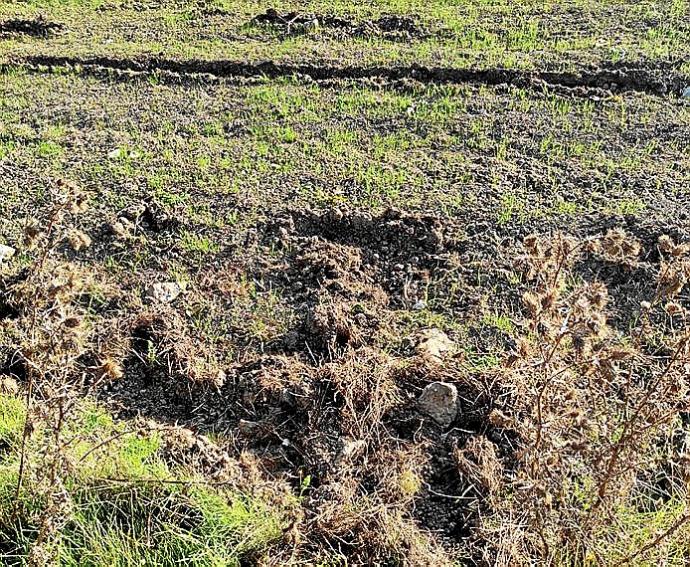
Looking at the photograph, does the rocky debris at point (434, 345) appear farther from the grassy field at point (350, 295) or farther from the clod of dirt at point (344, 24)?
the clod of dirt at point (344, 24)

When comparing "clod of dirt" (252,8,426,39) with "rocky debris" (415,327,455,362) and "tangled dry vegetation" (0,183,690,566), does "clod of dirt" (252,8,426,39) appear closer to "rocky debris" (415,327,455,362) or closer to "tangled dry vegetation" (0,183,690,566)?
"tangled dry vegetation" (0,183,690,566)

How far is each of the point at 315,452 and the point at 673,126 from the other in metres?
4.12

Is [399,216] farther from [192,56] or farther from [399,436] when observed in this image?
[192,56]

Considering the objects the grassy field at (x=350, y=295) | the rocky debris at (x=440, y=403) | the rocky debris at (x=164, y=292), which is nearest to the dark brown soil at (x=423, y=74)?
the grassy field at (x=350, y=295)

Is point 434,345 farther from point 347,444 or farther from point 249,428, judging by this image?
point 249,428

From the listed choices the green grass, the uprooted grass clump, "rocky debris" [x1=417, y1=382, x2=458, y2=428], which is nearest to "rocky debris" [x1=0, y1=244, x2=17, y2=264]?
"rocky debris" [x1=417, y1=382, x2=458, y2=428]

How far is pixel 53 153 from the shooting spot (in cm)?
555

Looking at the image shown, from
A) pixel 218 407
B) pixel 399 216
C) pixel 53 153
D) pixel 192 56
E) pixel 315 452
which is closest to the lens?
pixel 315 452

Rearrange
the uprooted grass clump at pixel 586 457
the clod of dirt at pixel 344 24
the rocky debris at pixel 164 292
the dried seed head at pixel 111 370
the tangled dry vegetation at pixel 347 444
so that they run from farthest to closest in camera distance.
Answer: the clod of dirt at pixel 344 24
the rocky debris at pixel 164 292
the dried seed head at pixel 111 370
the tangled dry vegetation at pixel 347 444
the uprooted grass clump at pixel 586 457

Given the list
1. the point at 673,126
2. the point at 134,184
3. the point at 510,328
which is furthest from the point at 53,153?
the point at 673,126

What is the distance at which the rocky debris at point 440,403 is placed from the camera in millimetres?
3393

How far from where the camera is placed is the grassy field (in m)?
2.60

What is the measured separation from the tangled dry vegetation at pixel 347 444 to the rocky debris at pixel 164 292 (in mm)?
128

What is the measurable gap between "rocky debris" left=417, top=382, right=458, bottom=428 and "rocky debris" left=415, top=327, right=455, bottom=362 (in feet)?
0.74
